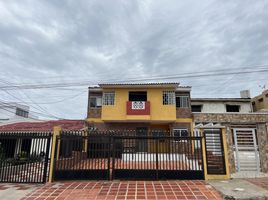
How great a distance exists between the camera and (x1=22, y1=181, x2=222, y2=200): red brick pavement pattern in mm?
5105

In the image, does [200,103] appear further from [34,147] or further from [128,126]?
[34,147]

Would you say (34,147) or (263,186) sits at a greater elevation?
(34,147)

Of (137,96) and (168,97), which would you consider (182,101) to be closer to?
(168,97)

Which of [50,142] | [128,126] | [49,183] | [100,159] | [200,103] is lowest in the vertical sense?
[49,183]

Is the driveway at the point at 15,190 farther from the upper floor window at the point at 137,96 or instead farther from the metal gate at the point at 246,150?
the upper floor window at the point at 137,96

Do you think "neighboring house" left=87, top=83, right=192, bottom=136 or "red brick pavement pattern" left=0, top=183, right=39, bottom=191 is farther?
"neighboring house" left=87, top=83, right=192, bottom=136

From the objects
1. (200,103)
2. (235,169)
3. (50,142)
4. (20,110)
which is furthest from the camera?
(20,110)

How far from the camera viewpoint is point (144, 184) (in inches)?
245

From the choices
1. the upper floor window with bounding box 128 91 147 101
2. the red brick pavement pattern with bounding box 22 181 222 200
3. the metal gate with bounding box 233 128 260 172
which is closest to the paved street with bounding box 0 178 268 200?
the red brick pavement pattern with bounding box 22 181 222 200

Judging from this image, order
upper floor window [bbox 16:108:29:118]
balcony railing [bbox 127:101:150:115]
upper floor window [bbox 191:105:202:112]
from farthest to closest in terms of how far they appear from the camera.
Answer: upper floor window [bbox 16:108:29:118] → upper floor window [bbox 191:105:202:112] → balcony railing [bbox 127:101:150:115]

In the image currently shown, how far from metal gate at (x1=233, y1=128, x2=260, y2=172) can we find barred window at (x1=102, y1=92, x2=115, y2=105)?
10.5 m

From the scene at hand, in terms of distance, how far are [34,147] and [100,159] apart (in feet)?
8.80

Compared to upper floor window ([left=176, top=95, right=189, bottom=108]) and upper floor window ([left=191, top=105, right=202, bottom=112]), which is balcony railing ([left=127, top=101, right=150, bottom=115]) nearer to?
upper floor window ([left=176, top=95, right=189, bottom=108])

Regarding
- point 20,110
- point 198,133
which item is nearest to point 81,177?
point 198,133
